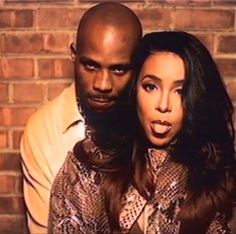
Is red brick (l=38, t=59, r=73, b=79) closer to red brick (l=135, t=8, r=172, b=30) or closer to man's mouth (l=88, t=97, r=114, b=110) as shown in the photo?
red brick (l=135, t=8, r=172, b=30)

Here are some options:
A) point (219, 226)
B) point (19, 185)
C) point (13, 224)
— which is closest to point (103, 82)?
point (219, 226)

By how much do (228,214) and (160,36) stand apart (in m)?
0.49

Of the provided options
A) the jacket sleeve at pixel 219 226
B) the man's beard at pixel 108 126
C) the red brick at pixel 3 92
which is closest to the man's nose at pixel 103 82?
the man's beard at pixel 108 126

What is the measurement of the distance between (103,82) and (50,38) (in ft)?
1.60

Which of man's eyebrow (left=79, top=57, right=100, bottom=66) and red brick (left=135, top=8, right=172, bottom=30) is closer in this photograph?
man's eyebrow (left=79, top=57, right=100, bottom=66)

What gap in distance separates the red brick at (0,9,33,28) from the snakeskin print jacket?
1.77 feet

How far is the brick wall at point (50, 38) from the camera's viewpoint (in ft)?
5.75

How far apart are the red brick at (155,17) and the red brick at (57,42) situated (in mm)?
241

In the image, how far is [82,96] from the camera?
149cm

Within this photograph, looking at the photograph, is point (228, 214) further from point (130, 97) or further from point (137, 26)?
point (137, 26)

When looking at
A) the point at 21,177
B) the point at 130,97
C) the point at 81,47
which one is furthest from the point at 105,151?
the point at 21,177

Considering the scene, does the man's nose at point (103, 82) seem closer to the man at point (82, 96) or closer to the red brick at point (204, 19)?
the man at point (82, 96)

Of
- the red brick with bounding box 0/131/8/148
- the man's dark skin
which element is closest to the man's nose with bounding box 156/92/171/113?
the man's dark skin

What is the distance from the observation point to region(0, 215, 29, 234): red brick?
1.95 meters
